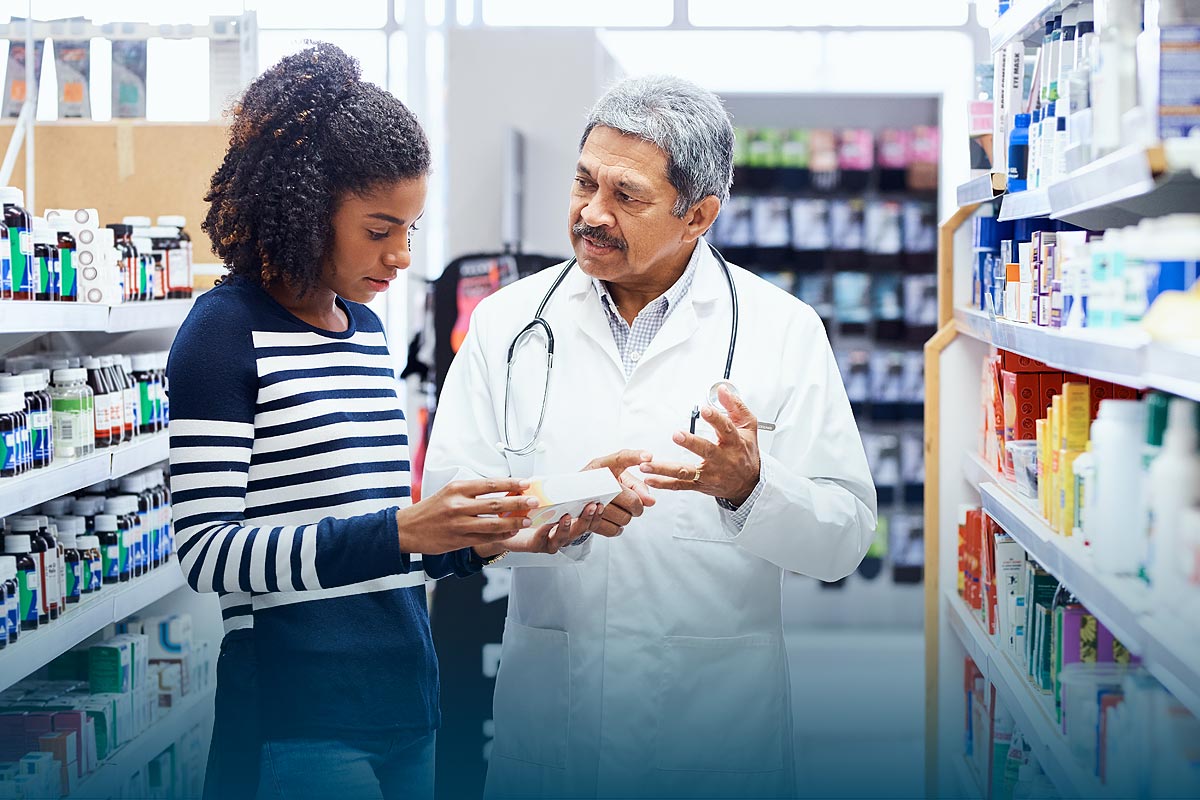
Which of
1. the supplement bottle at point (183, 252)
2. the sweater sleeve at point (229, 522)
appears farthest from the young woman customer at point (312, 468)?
the supplement bottle at point (183, 252)

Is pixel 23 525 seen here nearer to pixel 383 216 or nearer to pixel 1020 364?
pixel 383 216

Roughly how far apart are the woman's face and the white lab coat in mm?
468

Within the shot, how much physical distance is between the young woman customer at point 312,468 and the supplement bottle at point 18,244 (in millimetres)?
1260

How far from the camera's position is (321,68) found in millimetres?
1792

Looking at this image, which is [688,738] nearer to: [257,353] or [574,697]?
[574,697]

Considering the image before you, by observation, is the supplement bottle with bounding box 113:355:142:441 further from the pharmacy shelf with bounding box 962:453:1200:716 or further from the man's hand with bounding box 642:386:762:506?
the pharmacy shelf with bounding box 962:453:1200:716

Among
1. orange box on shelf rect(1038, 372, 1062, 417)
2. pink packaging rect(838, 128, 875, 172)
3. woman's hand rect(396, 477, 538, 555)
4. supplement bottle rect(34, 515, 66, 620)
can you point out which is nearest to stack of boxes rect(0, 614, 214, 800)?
supplement bottle rect(34, 515, 66, 620)

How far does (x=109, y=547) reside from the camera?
3494mm

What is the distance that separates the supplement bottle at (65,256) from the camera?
10.1 feet

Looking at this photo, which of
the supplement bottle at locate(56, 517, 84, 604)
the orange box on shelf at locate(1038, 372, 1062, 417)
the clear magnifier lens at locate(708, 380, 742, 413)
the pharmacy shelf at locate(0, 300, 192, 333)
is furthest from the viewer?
the supplement bottle at locate(56, 517, 84, 604)

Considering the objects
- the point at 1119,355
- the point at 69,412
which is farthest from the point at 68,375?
the point at 1119,355

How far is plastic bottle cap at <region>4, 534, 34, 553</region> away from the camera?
10.0 feet

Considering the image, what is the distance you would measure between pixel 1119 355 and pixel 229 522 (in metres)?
1.20

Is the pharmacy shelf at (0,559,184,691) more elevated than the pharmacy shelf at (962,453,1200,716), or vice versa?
the pharmacy shelf at (962,453,1200,716)
